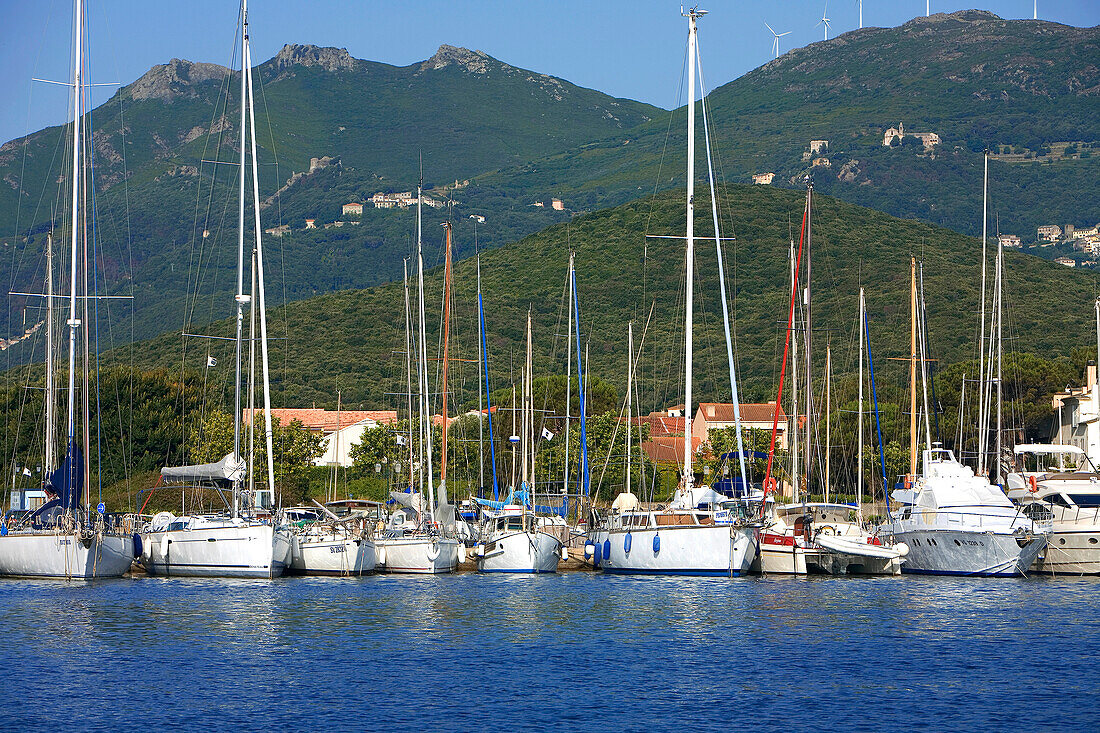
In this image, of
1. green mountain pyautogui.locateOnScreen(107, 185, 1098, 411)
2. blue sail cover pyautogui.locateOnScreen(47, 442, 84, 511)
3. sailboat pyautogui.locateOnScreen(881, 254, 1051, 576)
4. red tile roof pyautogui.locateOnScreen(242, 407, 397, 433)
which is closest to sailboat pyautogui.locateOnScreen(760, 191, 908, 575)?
sailboat pyautogui.locateOnScreen(881, 254, 1051, 576)

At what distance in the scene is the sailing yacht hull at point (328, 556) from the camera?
45.3m

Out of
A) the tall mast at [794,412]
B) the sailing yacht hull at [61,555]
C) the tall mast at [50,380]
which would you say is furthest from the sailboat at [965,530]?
the tall mast at [50,380]

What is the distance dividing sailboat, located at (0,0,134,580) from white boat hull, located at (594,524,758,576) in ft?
57.2

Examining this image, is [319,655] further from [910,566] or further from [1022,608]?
[910,566]

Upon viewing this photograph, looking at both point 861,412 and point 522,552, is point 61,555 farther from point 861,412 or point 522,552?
point 861,412

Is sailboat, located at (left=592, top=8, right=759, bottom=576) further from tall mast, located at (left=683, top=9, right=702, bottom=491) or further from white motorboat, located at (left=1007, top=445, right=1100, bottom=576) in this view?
white motorboat, located at (left=1007, top=445, right=1100, bottom=576)

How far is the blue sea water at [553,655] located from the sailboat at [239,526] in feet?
3.09

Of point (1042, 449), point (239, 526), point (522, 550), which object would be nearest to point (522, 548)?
point (522, 550)

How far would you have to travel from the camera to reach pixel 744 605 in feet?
124

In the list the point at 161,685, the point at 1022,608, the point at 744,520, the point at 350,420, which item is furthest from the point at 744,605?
the point at 350,420

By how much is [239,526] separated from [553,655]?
A: 652 inches

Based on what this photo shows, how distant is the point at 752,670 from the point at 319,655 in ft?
32.8

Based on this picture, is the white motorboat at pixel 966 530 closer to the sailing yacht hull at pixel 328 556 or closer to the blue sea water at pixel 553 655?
the blue sea water at pixel 553 655

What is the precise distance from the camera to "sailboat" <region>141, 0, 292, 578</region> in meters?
42.9
